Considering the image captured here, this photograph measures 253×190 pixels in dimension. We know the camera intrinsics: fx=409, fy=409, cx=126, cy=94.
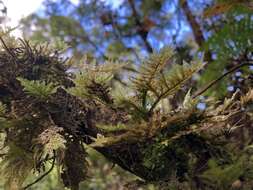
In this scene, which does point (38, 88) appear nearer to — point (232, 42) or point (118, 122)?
point (118, 122)

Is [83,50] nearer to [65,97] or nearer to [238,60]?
[238,60]

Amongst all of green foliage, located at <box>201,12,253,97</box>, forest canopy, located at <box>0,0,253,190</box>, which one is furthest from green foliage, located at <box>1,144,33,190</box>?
green foliage, located at <box>201,12,253,97</box>

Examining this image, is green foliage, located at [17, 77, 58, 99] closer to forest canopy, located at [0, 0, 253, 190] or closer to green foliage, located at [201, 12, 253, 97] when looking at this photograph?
forest canopy, located at [0, 0, 253, 190]

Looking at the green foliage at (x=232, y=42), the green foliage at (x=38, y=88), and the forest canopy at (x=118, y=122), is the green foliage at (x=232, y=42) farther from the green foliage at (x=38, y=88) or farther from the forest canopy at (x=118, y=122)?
the green foliage at (x=38, y=88)

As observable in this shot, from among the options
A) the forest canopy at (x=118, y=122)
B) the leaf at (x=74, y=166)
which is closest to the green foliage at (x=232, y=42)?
the forest canopy at (x=118, y=122)

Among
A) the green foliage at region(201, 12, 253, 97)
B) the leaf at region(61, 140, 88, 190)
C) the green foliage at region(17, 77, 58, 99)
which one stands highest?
the green foliage at region(201, 12, 253, 97)

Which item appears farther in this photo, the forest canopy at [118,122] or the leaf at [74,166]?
the leaf at [74,166]

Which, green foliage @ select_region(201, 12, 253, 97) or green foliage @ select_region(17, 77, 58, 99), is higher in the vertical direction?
green foliage @ select_region(201, 12, 253, 97)

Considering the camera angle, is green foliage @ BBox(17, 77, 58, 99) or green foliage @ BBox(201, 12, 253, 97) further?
green foliage @ BBox(201, 12, 253, 97)

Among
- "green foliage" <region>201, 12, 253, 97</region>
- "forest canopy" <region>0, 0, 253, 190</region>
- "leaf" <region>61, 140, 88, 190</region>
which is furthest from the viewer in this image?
"green foliage" <region>201, 12, 253, 97</region>

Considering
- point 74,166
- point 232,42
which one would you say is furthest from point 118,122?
point 232,42
